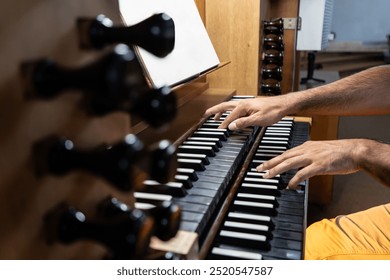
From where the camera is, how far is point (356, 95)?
59.6 inches

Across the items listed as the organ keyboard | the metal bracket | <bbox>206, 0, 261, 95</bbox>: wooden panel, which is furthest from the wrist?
the metal bracket

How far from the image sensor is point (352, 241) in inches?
47.4

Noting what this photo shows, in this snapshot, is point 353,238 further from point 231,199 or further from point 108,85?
point 108,85

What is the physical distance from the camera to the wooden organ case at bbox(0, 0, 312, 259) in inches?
13.9

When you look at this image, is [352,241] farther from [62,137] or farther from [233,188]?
[62,137]

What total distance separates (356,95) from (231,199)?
886 mm

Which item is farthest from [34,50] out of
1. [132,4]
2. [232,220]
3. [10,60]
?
[132,4]

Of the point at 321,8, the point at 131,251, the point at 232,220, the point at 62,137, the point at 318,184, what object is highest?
the point at 321,8

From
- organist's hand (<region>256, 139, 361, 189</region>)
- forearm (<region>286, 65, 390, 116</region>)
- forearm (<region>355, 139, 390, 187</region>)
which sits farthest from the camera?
forearm (<region>286, 65, 390, 116</region>)

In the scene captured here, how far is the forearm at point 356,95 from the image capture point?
4.90 ft

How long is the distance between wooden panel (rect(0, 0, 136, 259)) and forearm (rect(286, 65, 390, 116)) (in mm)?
1197

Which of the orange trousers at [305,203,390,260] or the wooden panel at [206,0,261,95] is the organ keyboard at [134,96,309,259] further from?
the wooden panel at [206,0,261,95]

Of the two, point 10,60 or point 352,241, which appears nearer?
point 10,60

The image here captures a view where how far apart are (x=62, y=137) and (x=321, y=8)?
9.07 ft
